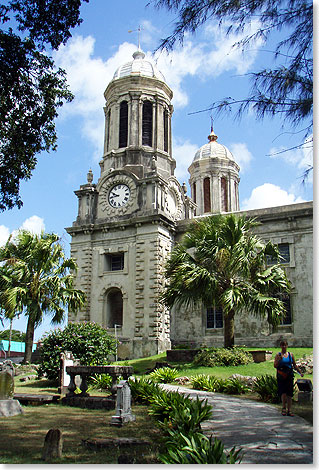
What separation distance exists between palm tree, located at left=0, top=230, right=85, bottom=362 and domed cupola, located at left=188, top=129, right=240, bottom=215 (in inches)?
727

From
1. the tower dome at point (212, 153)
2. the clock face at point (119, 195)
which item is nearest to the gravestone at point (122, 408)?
the clock face at point (119, 195)

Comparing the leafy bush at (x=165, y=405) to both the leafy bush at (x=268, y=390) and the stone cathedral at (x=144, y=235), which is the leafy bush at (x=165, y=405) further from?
the stone cathedral at (x=144, y=235)

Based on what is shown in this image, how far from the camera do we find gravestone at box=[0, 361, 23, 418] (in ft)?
33.5

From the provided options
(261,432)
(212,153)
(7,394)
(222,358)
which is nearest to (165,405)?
(261,432)

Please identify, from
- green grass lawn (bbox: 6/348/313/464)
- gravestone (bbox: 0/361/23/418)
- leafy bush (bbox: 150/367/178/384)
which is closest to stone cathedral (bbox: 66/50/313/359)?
leafy bush (bbox: 150/367/178/384)

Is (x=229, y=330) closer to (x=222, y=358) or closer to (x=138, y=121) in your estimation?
(x=222, y=358)

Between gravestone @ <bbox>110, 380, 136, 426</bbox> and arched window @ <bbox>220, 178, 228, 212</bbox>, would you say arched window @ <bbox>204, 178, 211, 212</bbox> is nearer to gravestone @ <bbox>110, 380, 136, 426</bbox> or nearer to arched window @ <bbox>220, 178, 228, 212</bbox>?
arched window @ <bbox>220, 178, 228, 212</bbox>

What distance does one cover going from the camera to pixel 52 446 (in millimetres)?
6418

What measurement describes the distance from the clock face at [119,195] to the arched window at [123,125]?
11.5 ft

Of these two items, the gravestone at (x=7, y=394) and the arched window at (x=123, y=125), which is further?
the arched window at (x=123, y=125)

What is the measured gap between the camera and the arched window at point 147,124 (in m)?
31.9

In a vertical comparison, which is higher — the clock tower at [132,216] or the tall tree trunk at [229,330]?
the clock tower at [132,216]

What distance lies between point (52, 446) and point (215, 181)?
3601cm

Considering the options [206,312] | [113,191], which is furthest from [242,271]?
[113,191]
